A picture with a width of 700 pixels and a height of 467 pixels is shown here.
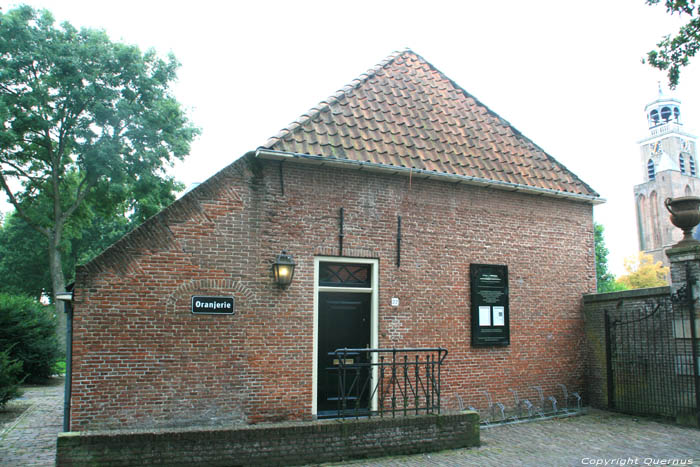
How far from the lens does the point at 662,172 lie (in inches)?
2665

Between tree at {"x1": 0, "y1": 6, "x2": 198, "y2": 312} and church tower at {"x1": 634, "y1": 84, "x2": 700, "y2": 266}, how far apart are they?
63694 millimetres

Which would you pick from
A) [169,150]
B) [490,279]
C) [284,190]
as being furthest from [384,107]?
[169,150]

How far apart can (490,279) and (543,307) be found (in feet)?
4.90

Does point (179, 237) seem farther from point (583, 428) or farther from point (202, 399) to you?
point (583, 428)

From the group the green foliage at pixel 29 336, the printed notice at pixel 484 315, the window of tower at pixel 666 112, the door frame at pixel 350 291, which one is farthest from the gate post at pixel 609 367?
the window of tower at pixel 666 112

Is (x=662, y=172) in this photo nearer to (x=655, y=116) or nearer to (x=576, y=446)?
(x=655, y=116)

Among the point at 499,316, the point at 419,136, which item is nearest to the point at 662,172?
the point at 499,316

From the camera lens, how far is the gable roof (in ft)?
29.9

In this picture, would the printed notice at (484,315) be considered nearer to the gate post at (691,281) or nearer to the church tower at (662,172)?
the gate post at (691,281)

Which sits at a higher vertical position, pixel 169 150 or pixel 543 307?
pixel 169 150

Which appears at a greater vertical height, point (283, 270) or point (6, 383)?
point (283, 270)

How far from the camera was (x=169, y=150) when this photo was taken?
21672mm

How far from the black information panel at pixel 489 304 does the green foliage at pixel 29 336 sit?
13710 millimetres

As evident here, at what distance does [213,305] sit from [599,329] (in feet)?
26.4
